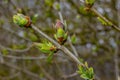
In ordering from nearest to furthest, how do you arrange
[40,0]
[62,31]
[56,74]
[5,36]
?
1. [62,31]
2. [40,0]
3. [56,74]
4. [5,36]

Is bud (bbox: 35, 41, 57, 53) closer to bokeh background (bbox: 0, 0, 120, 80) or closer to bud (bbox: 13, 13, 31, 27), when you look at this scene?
bud (bbox: 13, 13, 31, 27)

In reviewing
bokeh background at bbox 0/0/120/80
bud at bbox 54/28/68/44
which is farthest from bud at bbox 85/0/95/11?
bokeh background at bbox 0/0/120/80

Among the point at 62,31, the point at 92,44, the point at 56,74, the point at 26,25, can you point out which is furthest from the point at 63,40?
the point at 56,74

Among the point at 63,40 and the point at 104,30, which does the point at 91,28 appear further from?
the point at 63,40

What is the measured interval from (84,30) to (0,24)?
1.32m

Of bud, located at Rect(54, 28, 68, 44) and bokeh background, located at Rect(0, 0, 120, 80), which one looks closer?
bud, located at Rect(54, 28, 68, 44)

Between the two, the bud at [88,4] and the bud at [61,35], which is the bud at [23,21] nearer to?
the bud at [61,35]

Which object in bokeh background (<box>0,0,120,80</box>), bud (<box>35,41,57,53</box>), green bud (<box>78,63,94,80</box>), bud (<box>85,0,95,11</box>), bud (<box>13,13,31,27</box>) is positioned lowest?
green bud (<box>78,63,94,80</box>)

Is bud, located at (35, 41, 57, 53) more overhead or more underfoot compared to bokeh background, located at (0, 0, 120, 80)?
more underfoot

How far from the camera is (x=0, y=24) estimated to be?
2588 mm

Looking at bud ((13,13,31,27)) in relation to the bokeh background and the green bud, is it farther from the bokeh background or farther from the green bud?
the bokeh background

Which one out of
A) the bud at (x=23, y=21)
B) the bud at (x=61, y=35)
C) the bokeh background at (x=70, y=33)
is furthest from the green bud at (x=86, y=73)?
the bokeh background at (x=70, y=33)

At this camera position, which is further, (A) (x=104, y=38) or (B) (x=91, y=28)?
(A) (x=104, y=38)

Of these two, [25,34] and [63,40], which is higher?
[25,34]
